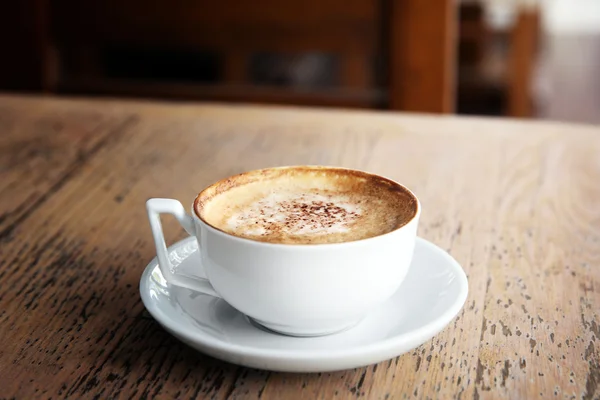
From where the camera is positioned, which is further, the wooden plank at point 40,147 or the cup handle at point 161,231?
the wooden plank at point 40,147

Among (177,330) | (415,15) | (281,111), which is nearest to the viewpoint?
(177,330)

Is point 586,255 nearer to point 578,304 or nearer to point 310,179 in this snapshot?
point 578,304

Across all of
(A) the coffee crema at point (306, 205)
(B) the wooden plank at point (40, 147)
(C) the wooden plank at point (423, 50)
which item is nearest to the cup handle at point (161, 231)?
(A) the coffee crema at point (306, 205)

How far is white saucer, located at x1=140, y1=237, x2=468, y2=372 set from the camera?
1.48 feet

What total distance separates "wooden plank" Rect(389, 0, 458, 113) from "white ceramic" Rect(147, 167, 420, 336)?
4.16 feet

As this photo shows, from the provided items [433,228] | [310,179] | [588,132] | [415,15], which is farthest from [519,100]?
[310,179]

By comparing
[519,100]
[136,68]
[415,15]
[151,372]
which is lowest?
[519,100]

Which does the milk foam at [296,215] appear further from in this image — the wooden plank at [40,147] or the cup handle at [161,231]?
the wooden plank at [40,147]

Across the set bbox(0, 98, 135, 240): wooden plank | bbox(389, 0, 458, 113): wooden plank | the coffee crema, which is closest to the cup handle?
the coffee crema

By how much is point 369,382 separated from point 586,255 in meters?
0.31

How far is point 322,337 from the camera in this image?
50 centimetres

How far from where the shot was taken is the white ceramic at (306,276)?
465 mm

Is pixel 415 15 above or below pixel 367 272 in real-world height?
below

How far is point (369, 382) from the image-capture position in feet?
1.56
